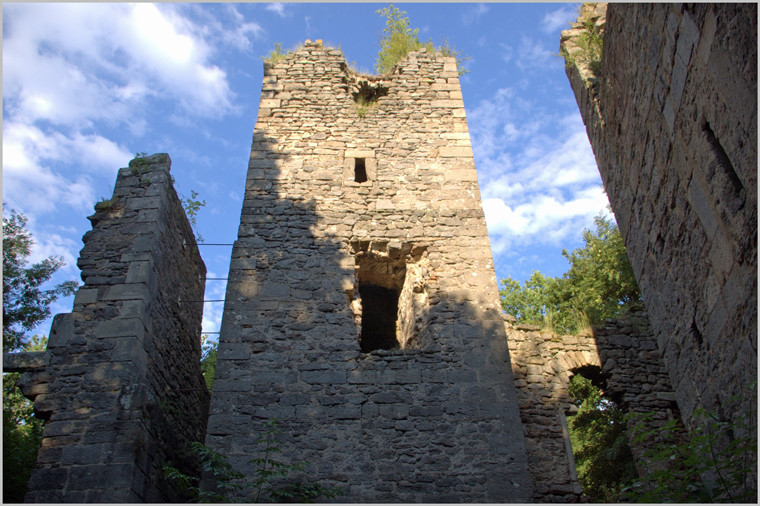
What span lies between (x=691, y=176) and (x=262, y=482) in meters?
4.32

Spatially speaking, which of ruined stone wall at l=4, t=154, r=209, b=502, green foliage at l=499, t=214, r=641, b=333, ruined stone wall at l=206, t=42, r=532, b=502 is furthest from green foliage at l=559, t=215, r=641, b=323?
ruined stone wall at l=4, t=154, r=209, b=502

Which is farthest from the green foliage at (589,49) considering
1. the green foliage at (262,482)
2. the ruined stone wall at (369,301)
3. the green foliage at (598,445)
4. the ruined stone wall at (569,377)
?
the green foliage at (598,445)

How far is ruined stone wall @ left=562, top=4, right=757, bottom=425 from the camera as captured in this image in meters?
3.96

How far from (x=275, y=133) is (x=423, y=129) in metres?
2.11

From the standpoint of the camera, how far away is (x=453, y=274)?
7203 millimetres

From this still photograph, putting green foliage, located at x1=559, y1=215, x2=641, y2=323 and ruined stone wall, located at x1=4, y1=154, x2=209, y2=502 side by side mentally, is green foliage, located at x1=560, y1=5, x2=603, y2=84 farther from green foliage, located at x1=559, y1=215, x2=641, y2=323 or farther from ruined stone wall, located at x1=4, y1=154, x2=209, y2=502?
green foliage, located at x1=559, y1=215, x2=641, y2=323

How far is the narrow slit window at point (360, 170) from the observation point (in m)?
8.35

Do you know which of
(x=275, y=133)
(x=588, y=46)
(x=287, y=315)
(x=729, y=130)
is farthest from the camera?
(x=275, y=133)

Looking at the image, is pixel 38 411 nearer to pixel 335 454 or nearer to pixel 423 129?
pixel 335 454

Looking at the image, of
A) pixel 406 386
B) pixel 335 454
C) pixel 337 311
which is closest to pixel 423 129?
pixel 337 311

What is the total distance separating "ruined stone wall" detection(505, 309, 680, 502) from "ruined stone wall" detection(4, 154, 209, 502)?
12.8 feet

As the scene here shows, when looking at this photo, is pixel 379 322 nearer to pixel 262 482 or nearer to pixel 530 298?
pixel 262 482

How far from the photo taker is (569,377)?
7.41m

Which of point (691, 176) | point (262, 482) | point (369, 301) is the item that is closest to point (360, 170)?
point (369, 301)
